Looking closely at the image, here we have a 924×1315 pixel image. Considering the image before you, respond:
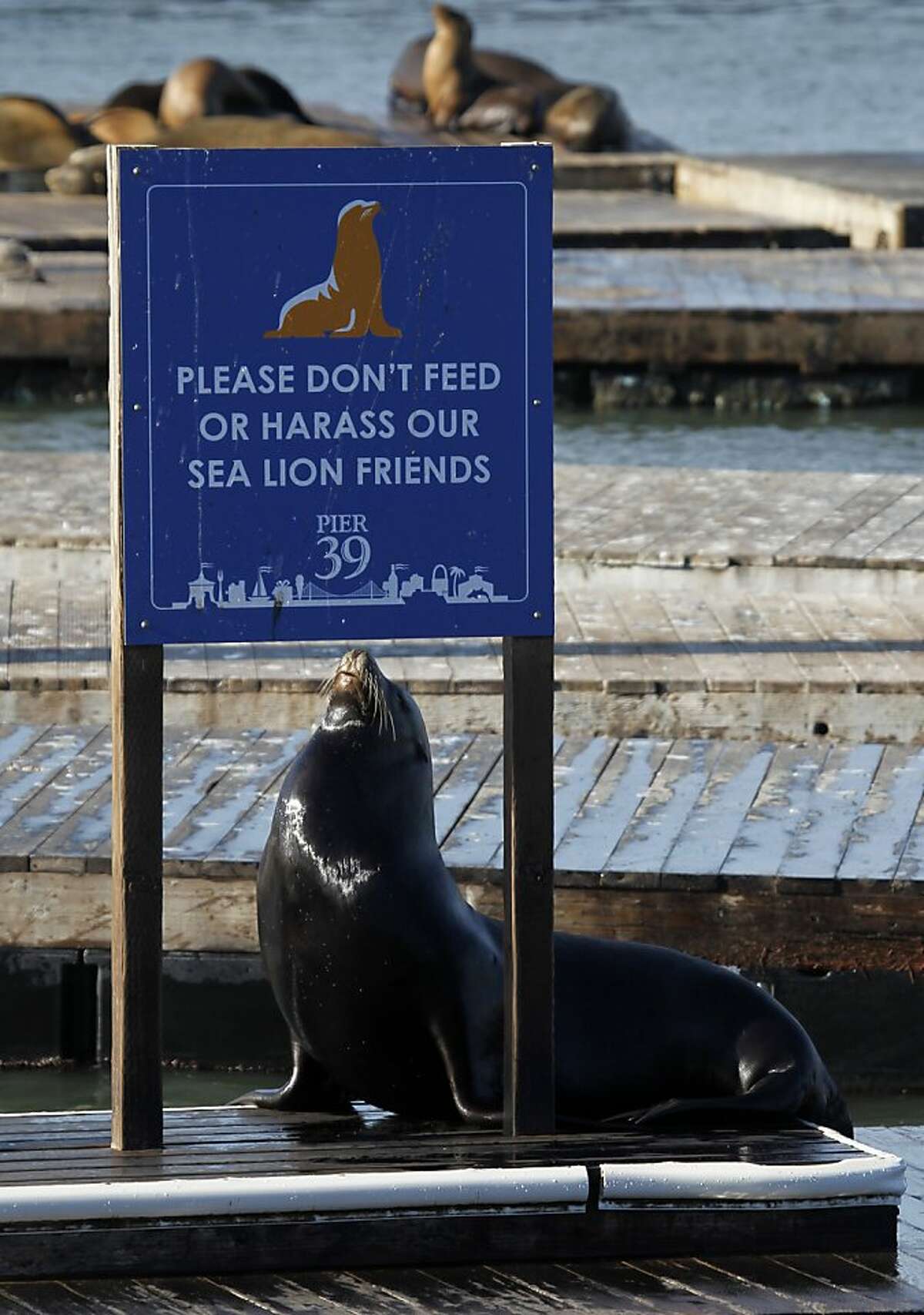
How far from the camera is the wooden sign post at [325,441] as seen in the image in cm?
369

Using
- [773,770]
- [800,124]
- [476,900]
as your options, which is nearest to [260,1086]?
[476,900]

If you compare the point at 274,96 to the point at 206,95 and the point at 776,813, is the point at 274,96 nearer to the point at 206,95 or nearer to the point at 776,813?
the point at 206,95

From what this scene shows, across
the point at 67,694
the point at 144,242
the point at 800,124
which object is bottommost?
the point at 67,694

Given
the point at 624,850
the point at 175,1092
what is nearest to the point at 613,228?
the point at 624,850

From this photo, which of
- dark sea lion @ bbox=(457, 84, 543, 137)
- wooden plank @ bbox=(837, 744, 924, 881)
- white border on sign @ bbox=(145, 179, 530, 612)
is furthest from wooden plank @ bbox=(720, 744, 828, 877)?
dark sea lion @ bbox=(457, 84, 543, 137)

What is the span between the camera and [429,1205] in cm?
364

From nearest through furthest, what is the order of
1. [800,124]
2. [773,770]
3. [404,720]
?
[404,720], [773,770], [800,124]

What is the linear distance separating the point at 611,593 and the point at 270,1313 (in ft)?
16.0

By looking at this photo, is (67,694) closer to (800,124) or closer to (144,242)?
(144,242)

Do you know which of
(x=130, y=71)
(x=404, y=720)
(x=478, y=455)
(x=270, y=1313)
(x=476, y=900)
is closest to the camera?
(x=270, y=1313)

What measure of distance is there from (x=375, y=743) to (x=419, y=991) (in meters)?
0.37

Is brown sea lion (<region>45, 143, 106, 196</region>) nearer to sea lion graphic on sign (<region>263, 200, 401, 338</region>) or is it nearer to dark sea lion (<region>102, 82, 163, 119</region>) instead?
dark sea lion (<region>102, 82, 163, 119</region>)

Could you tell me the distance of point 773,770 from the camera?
6242 mm

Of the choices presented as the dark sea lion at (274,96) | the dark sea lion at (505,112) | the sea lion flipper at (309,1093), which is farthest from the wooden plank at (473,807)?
the dark sea lion at (505,112)
